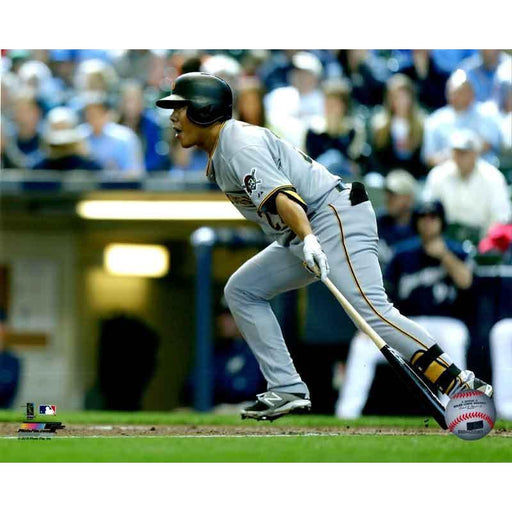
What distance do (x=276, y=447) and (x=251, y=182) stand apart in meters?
1.24

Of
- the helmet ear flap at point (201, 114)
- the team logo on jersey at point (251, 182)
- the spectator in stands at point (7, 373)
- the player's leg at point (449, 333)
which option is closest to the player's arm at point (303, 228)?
the team logo on jersey at point (251, 182)

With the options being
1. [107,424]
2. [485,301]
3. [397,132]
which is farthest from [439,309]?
[107,424]

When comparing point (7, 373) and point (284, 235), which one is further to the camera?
point (7, 373)

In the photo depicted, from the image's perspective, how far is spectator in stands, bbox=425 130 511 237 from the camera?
9.41 m

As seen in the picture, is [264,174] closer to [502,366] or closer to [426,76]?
[502,366]

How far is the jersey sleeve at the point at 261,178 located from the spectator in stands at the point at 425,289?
3.11m

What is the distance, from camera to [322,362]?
31.2 ft

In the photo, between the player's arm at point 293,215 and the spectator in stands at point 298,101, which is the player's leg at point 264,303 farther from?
the spectator in stands at point 298,101

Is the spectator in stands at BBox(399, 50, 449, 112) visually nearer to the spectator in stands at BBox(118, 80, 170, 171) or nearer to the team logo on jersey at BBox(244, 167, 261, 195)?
the spectator in stands at BBox(118, 80, 170, 171)

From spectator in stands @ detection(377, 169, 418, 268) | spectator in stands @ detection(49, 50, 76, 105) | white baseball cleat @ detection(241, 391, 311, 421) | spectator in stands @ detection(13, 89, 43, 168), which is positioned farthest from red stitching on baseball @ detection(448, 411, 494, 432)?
spectator in stands @ detection(49, 50, 76, 105)

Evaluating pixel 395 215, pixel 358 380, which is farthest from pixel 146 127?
pixel 358 380

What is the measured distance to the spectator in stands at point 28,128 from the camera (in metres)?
11.0

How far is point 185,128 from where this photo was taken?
251 inches

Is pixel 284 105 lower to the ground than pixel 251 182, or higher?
higher
